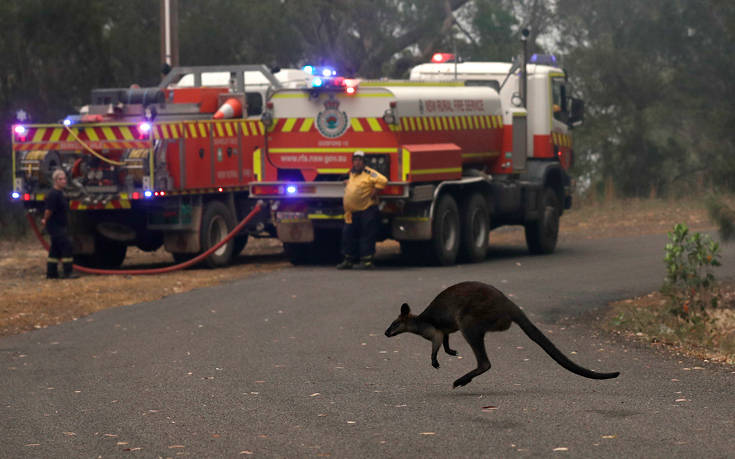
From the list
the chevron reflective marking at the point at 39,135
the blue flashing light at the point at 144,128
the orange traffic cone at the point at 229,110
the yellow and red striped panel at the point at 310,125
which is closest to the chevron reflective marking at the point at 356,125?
the yellow and red striped panel at the point at 310,125

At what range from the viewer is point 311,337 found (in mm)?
12531

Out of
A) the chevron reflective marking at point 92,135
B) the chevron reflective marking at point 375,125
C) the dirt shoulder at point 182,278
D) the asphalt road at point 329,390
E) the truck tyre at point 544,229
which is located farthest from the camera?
the truck tyre at point 544,229


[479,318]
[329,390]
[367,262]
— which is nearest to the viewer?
[479,318]

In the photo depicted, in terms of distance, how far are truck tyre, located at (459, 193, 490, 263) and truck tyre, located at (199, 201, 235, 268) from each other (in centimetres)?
371

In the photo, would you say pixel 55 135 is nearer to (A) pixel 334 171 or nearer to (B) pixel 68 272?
(B) pixel 68 272

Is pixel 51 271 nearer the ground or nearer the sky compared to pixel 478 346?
nearer the ground

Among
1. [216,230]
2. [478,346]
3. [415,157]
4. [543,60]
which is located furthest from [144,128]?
[478,346]

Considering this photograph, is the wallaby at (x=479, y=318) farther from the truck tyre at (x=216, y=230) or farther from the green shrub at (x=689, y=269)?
the truck tyre at (x=216, y=230)

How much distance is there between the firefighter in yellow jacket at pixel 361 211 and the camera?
1886 centimetres

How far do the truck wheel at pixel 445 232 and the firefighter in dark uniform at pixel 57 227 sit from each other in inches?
208

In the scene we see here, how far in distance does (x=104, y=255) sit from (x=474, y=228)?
5.84m

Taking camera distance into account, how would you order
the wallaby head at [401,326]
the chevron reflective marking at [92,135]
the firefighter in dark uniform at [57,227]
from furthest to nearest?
the chevron reflective marking at [92,135], the firefighter in dark uniform at [57,227], the wallaby head at [401,326]

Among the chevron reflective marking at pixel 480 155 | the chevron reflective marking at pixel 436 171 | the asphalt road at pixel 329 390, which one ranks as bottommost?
the asphalt road at pixel 329 390

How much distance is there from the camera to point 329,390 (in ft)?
31.3
